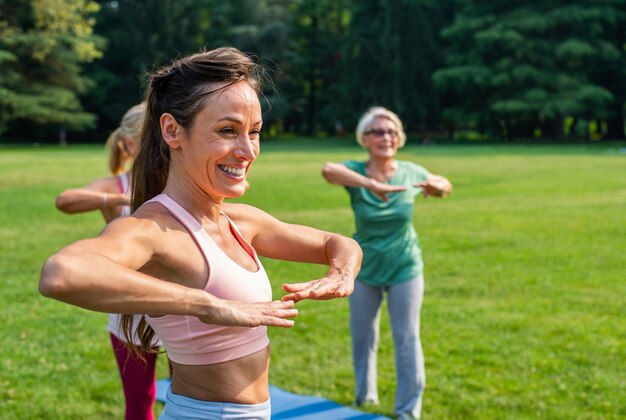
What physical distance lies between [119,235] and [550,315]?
6987 mm

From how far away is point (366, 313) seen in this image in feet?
18.6

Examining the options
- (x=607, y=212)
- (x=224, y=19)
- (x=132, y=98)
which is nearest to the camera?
(x=607, y=212)

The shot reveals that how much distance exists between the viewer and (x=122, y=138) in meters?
5.22

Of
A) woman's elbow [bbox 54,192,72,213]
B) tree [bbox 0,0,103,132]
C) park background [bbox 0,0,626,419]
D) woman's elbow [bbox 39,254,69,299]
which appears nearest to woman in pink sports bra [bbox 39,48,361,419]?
woman's elbow [bbox 39,254,69,299]

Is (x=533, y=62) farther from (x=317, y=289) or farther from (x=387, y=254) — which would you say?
(x=317, y=289)

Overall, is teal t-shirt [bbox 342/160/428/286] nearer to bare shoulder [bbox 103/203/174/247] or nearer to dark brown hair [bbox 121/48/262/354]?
dark brown hair [bbox 121/48/262/354]

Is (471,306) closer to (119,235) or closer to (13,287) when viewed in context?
(13,287)

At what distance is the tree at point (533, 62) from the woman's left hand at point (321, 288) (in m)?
47.7

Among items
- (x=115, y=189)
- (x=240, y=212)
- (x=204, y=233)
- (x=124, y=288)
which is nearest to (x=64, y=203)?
(x=115, y=189)

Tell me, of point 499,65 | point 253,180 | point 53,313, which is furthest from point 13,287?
point 499,65

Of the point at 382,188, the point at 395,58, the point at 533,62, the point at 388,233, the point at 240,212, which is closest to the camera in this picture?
the point at 240,212

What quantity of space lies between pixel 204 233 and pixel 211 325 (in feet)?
0.96

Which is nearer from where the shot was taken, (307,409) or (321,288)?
(321,288)

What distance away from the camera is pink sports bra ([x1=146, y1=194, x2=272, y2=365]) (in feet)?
7.77
